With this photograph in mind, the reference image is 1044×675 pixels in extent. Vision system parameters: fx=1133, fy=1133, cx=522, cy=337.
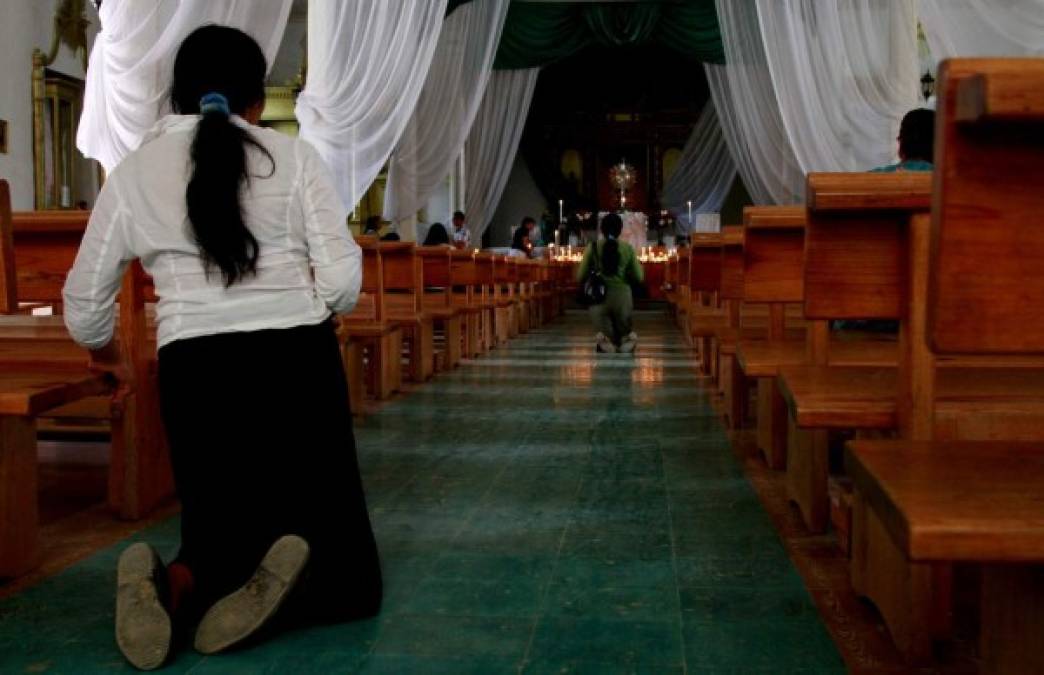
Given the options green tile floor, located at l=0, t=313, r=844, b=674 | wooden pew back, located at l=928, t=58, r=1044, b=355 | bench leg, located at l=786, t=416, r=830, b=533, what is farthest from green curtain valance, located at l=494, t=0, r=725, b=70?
wooden pew back, located at l=928, t=58, r=1044, b=355

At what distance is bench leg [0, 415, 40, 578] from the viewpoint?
2.34m

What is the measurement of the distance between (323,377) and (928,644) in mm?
1125

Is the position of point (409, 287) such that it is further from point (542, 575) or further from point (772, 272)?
point (542, 575)

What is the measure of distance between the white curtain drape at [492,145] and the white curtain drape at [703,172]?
5.99 m

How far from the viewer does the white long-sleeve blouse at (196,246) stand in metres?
1.95

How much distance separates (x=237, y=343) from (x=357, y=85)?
315 cm

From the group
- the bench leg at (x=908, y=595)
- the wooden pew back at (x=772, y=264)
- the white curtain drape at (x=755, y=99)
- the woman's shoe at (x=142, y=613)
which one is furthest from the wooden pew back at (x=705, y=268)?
the woman's shoe at (x=142, y=613)

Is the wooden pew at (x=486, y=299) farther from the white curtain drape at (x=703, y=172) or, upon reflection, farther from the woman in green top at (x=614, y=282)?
the white curtain drape at (x=703, y=172)

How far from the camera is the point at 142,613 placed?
185cm

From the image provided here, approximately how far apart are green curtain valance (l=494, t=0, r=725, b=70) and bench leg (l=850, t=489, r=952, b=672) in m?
9.48

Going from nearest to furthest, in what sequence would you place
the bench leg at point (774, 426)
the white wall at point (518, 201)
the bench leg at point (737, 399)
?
the bench leg at point (774, 426)
the bench leg at point (737, 399)
the white wall at point (518, 201)

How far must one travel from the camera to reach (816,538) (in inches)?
104

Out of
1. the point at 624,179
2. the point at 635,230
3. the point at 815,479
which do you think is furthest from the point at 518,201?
the point at 815,479

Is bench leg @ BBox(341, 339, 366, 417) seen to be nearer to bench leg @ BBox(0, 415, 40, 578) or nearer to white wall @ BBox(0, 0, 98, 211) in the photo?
bench leg @ BBox(0, 415, 40, 578)
